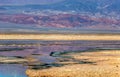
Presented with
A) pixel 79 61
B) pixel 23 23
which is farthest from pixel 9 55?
pixel 23 23

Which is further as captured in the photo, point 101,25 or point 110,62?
point 101,25

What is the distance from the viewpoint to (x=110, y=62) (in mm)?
36562

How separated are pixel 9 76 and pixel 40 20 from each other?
135991mm

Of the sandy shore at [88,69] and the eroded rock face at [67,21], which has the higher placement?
the sandy shore at [88,69]

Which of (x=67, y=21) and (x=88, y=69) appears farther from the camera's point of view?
(x=67, y=21)

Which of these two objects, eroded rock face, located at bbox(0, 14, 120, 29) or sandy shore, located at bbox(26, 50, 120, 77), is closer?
sandy shore, located at bbox(26, 50, 120, 77)

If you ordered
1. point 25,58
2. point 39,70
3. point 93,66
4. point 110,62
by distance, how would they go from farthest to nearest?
point 25,58
point 110,62
point 93,66
point 39,70

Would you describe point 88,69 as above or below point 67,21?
above

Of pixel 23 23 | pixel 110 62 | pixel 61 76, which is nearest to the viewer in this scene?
pixel 61 76

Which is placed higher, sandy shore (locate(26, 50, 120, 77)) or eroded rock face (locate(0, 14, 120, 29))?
sandy shore (locate(26, 50, 120, 77))

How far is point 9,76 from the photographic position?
100.0 feet

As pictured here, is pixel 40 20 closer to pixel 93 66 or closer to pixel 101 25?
pixel 101 25

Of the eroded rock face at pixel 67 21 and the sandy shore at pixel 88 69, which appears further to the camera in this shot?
the eroded rock face at pixel 67 21

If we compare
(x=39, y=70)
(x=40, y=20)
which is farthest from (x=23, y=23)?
(x=39, y=70)
